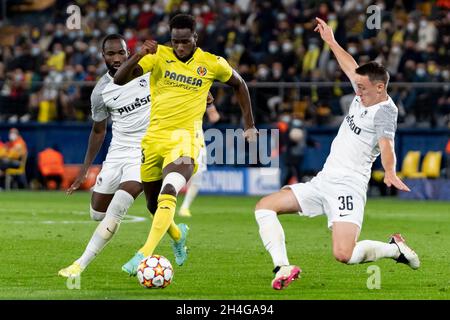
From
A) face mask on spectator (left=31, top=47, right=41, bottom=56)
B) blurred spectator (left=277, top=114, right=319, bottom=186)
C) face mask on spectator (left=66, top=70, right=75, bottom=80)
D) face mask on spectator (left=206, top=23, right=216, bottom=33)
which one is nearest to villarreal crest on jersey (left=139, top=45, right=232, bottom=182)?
blurred spectator (left=277, top=114, right=319, bottom=186)

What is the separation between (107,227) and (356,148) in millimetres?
2667

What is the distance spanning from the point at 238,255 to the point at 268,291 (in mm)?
3664

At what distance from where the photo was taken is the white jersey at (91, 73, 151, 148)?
1253 centimetres

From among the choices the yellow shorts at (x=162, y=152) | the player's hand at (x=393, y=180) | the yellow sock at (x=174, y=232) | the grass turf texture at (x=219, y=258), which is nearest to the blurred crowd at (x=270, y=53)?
the grass turf texture at (x=219, y=258)

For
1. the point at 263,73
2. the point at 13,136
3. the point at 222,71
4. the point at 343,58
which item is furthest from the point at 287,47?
the point at 343,58

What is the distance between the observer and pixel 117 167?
12422 mm

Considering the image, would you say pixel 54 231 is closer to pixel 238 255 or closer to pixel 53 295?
pixel 238 255

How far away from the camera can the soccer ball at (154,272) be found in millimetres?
10242

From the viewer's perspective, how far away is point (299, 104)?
30031 mm

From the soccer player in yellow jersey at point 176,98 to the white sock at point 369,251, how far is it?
1.80 m

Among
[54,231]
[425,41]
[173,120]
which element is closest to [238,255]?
[173,120]

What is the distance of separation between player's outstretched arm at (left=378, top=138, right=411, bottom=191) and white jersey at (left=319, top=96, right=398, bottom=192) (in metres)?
0.40

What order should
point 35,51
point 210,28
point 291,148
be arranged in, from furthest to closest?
point 35,51 < point 210,28 < point 291,148

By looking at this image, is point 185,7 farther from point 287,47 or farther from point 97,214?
point 97,214
